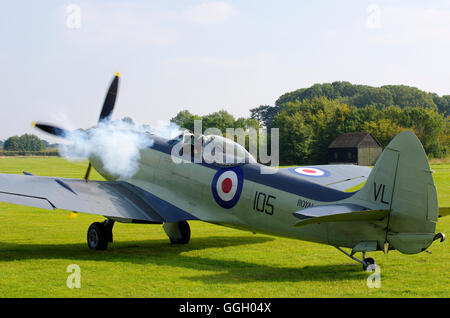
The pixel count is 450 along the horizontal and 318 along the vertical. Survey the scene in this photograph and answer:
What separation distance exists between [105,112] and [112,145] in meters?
1.19

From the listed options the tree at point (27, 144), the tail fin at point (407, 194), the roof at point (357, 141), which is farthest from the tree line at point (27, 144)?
the tail fin at point (407, 194)

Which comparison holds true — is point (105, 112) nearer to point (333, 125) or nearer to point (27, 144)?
point (333, 125)

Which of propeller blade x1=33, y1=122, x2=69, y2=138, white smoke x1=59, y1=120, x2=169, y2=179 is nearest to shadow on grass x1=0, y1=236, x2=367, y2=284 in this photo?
white smoke x1=59, y1=120, x2=169, y2=179

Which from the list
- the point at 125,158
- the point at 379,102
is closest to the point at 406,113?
the point at 379,102

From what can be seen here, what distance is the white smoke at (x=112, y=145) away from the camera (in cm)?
1112

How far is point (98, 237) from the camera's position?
988 cm

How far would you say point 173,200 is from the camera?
1010 centimetres

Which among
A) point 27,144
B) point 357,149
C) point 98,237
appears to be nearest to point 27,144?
point 27,144

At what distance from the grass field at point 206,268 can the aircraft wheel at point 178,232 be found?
0.69 ft

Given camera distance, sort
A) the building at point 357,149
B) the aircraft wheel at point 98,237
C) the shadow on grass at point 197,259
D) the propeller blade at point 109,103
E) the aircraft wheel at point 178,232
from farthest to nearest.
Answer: the building at point 357,149 < the propeller blade at point 109,103 < the aircraft wheel at point 178,232 < the aircraft wheel at point 98,237 < the shadow on grass at point 197,259

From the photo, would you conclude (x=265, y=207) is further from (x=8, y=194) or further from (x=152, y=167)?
(x=8, y=194)

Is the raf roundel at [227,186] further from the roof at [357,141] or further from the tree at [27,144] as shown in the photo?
the tree at [27,144]

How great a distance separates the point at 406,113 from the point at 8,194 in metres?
67.1

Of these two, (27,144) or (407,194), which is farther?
(27,144)
